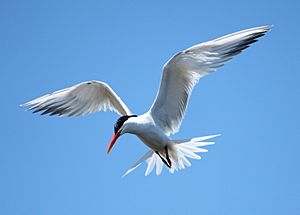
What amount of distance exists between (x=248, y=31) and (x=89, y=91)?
119 inches

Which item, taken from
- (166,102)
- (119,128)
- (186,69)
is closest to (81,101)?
(119,128)

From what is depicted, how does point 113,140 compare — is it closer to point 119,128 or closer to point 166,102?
point 119,128

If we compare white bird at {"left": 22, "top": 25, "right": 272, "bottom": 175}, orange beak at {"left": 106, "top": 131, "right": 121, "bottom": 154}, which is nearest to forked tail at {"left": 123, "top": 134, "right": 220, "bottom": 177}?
white bird at {"left": 22, "top": 25, "right": 272, "bottom": 175}

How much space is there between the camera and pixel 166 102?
827 centimetres

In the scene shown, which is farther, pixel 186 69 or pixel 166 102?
pixel 166 102

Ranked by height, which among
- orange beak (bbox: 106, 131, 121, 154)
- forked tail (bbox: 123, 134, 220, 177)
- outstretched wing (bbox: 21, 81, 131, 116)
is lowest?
forked tail (bbox: 123, 134, 220, 177)

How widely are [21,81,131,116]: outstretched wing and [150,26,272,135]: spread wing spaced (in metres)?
0.82

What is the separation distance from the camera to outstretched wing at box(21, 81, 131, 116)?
8969 millimetres

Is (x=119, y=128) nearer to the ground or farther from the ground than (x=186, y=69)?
nearer to the ground

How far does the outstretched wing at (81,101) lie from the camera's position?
29.4 ft

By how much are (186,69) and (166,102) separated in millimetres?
680

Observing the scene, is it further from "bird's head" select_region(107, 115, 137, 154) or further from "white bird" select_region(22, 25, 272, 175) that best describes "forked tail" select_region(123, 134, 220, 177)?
"bird's head" select_region(107, 115, 137, 154)

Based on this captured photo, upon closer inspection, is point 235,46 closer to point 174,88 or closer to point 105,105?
point 174,88

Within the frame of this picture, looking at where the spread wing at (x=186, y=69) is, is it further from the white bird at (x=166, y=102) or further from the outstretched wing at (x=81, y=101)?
the outstretched wing at (x=81, y=101)
